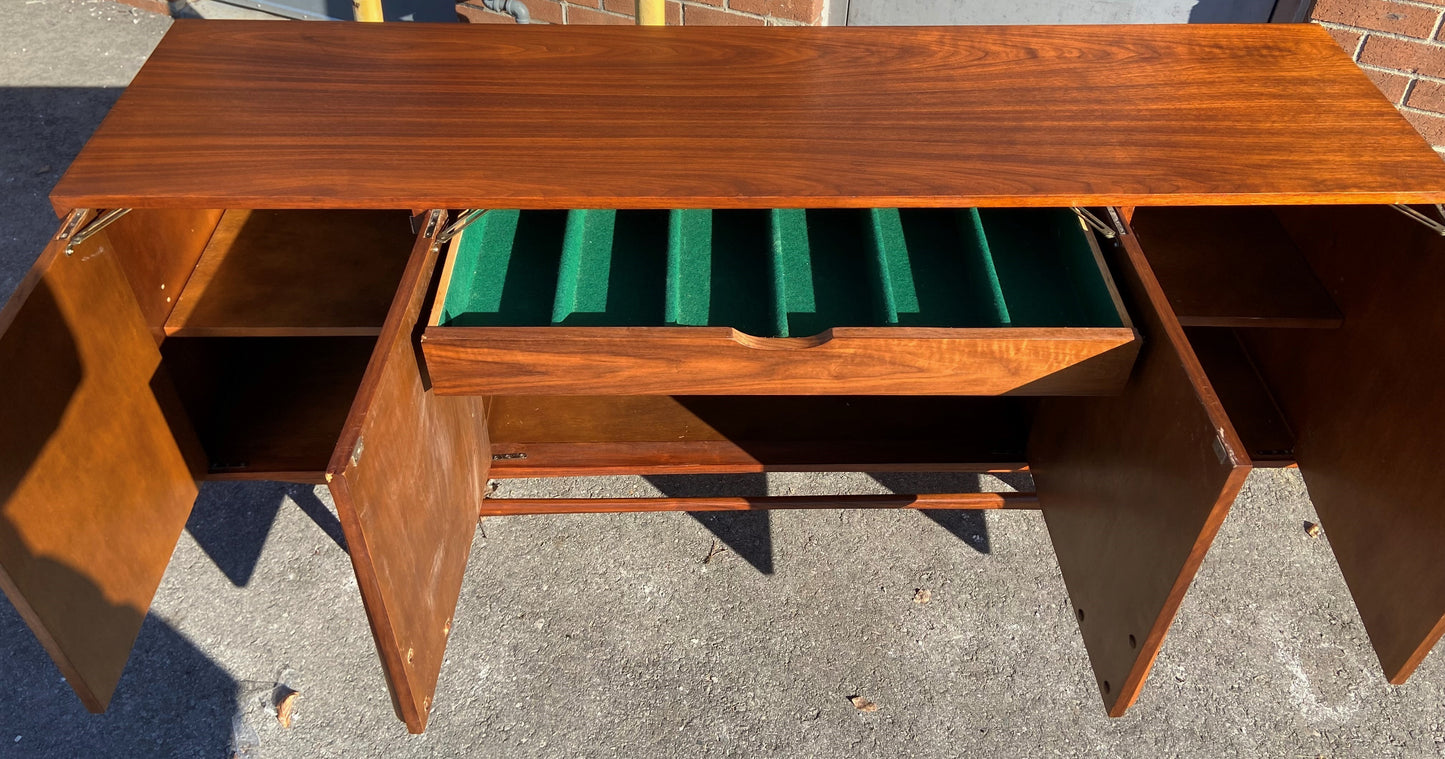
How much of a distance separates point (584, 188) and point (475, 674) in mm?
931

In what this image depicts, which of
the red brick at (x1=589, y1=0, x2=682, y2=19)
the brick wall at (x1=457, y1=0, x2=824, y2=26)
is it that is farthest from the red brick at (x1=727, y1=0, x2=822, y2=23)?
the red brick at (x1=589, y1=0, x2=682, y2=19)

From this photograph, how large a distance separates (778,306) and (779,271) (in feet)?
0.24

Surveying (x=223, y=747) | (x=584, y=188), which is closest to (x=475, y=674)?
(x=223, y=747)

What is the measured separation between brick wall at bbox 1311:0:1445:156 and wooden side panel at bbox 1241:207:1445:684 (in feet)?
2.24

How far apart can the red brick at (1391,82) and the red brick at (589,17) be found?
70.7 inches

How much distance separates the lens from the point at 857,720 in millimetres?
1694

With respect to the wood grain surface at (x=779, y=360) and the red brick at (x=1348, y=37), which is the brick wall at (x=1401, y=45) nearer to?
the red brick at (x=1348, y=37)

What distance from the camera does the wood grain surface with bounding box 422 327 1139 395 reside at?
1.34 m

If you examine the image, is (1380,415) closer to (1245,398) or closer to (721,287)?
(1245,398)

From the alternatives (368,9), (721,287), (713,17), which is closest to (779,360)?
(721,287)

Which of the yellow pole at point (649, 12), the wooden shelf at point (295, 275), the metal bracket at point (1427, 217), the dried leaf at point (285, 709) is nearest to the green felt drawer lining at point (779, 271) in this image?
the wooden shelf at point (295, 275)

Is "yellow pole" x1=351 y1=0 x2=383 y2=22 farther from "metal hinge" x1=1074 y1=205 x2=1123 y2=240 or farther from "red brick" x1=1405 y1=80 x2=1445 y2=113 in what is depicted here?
"red brick" x1=1405 y1=80 x2=1445 y2=113

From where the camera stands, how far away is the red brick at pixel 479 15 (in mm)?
2820

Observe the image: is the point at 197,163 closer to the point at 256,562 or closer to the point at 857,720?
the point at 256,562
